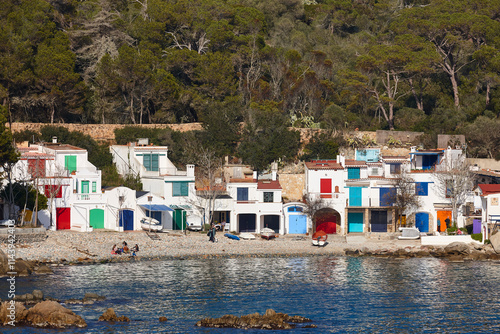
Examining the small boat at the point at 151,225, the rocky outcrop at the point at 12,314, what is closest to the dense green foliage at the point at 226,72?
the small boat at the point at 151,225

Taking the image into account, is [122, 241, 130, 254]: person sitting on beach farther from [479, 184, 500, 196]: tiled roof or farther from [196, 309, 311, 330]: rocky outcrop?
[479, 184, 500, 196]: tiled roof

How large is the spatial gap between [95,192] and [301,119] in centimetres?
2408

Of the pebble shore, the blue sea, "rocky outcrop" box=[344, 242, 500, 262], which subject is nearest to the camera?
the blue sea

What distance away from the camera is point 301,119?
7506 cm

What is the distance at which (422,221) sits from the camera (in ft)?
203

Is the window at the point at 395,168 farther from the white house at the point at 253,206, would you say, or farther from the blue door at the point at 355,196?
the white house at the point at 253,206

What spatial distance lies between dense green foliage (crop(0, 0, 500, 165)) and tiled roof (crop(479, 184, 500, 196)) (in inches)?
495

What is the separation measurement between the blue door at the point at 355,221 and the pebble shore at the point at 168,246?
358 cm

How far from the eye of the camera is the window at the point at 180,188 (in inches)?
2392

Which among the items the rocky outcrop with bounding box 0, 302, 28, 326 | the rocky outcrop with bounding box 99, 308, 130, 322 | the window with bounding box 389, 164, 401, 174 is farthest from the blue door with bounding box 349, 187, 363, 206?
the rocky outcrop with bounding box 0, 302, 28, 326

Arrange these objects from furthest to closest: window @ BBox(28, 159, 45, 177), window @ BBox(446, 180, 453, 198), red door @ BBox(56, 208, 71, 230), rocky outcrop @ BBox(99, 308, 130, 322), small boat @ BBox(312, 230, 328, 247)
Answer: window @ BBox(446, 180, 453, 198)
red door @ BBox(56, 208, 71, 230)
window @ BBox(28, 159, 45, 177)
small boat @ BBox(312, 230, 328, 247)
rocky outcrop @ BBox(99, 308, 130, 322)

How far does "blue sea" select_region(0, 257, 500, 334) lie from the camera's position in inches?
1368

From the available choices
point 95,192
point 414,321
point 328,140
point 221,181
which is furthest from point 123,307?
point 328,140

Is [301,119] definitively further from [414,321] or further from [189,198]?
[414,321]
